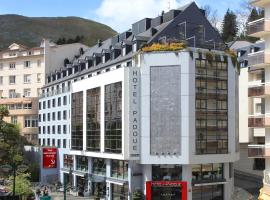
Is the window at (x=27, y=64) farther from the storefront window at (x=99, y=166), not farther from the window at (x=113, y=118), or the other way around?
the window at (x=113, y=118)

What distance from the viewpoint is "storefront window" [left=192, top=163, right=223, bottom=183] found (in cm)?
5456

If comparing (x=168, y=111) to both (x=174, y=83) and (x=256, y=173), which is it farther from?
(x=256, y=173)

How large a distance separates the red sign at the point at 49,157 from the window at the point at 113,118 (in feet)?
69.5

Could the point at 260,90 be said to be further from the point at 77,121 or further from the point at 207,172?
the point at 77,121

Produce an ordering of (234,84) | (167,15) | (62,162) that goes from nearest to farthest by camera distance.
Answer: (234,84) < (167,15) < (62,162)

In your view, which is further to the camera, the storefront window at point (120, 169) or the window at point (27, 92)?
the window at point (27, 92)

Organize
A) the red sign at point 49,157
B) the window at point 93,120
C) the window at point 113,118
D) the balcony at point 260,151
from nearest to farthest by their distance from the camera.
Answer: the balcony at point 260,151 → the window at point 113,118 → the window at point 93,120 → the red sign at point 49,157

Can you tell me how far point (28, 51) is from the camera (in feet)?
327

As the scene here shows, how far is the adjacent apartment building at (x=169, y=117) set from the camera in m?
53.9

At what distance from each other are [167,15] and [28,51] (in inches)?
1755

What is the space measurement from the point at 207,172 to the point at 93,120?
53.0 ft

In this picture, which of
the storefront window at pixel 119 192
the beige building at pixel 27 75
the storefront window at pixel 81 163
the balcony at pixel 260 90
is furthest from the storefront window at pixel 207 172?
the beige building at pixel 27 75

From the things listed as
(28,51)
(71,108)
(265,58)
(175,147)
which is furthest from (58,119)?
(265,58)

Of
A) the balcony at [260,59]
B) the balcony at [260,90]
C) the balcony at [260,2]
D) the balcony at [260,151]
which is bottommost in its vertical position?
the balcony at [260,151]
